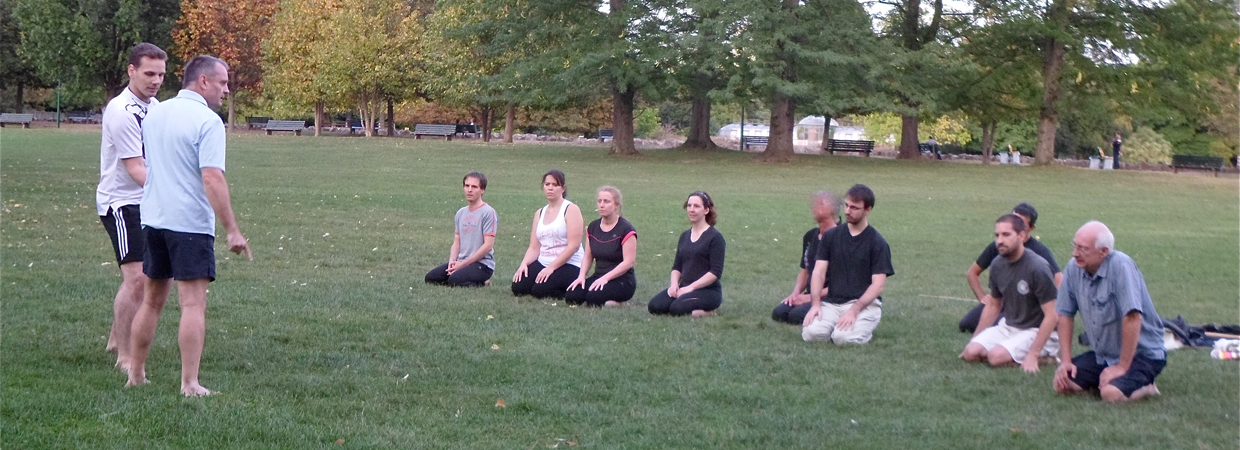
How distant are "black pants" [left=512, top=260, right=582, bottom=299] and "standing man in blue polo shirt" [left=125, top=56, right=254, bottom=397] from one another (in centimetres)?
444

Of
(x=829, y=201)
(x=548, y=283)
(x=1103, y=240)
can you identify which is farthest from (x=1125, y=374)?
(x=548, y=283)

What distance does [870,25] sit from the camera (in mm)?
38344

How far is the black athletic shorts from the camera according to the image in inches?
246

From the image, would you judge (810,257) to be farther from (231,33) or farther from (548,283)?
(231,33)

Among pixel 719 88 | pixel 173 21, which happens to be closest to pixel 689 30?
pixel 719 88

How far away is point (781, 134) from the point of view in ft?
129

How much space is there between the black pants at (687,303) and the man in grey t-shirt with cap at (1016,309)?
2283 millimetres

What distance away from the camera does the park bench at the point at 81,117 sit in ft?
228

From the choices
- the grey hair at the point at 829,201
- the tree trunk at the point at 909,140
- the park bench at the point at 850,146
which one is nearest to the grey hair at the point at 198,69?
the grey hair at the point at 829,201

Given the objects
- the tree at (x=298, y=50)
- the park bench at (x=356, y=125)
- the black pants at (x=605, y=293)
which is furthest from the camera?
the park bench at (x=356, y=125)

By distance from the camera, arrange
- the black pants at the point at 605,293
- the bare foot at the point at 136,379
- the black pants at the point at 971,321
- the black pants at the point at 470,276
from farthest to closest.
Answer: the black pants at the point at 470,276
the black pants at the point at 605,293
the black pants at the point at 971,321
the bare foot at the point at 136,379

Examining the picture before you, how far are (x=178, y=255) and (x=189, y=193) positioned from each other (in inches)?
12.5

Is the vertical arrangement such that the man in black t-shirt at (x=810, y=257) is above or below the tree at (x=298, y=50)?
below

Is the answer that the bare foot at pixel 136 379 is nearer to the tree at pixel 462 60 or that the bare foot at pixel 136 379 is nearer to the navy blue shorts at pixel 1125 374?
the navy blue shorts at pixel 1125 374
